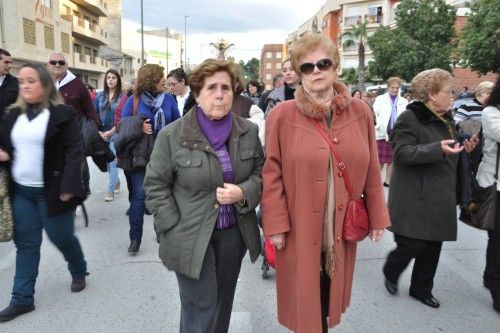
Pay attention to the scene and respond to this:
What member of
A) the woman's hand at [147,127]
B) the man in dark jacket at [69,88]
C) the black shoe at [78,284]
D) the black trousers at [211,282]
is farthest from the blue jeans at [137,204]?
the black trousers at [211,282]

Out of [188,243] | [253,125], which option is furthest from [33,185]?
[253,125]

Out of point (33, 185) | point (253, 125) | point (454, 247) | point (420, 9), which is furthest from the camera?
point (420, 9)

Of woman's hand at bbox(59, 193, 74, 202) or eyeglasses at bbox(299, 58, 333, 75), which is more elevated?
eyeglasses at bbox(299, 58, 333, 75)

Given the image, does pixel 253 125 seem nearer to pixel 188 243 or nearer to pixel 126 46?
pixel 188 243

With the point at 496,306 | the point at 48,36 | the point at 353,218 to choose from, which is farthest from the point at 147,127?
the point at 48,36

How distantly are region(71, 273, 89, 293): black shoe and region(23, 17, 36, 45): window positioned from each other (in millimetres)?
28353

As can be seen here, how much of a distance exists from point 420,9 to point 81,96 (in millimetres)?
30385

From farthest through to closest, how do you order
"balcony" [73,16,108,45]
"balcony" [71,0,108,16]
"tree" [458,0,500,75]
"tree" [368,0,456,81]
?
"balcony" [71,0,108,16] < "balcony" [73,16,108,45] < "tree" [368,0,456,81] < "tree" [458,0,500,75]

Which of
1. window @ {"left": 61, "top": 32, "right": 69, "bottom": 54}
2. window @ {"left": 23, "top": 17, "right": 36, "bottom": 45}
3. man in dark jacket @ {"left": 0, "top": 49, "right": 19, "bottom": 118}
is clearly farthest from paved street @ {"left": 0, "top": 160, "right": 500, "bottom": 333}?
window @ {"left": 61, "top": 32, "right": 69, "bottom": 54}

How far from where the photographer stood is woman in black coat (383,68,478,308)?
329cm

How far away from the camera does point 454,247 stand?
5086 mm

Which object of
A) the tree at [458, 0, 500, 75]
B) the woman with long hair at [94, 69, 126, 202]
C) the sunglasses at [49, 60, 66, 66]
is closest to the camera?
the sunglasses at [49, 60, 66, 66]

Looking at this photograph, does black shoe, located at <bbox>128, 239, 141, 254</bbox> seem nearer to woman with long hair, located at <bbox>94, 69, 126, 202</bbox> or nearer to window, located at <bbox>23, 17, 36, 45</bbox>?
woman with long hair, located at <bbox>94, 69, 126, 202</bbox>

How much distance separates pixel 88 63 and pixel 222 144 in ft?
140
